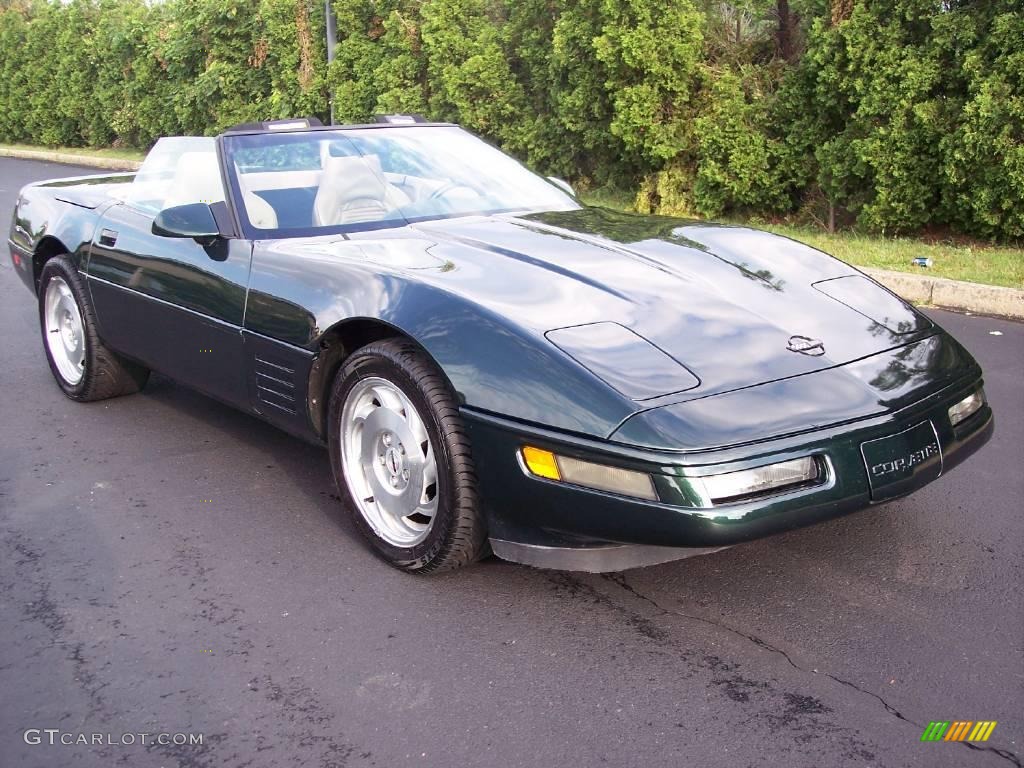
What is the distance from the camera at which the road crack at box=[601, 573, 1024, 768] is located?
2.41 metres

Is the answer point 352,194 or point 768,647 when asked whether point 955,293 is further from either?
point 768,647

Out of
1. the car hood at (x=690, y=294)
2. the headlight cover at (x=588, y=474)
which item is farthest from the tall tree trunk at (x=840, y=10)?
the headlight cover at (x=588, y=474)

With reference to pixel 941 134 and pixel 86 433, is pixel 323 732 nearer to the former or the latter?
pixel 86 433

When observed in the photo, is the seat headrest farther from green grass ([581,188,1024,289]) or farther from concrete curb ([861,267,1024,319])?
concrete curb ([861,267,1024,319])

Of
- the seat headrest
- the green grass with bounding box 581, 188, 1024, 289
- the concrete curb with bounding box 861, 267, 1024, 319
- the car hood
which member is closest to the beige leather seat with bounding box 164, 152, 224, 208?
the seat headrest

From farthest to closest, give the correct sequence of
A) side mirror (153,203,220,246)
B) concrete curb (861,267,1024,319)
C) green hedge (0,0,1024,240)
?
1. green hedge (0,0,1024,240)
2. concrete curb (861,267,1024,319)
3. side mirror (153,203,220,246)

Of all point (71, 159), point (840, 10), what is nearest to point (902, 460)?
point (840, 10)

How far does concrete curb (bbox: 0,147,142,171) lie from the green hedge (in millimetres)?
3996

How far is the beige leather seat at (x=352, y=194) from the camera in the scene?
411 centimetres

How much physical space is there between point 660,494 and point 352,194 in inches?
82.2

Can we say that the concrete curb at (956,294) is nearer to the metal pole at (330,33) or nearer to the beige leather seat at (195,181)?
the beige leather seat at (195,181)

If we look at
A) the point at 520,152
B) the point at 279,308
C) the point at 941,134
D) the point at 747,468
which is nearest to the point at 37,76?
the point at 520,152

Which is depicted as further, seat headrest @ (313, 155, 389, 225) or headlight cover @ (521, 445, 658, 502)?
seat headrest @ (313, 155, 389, 225)

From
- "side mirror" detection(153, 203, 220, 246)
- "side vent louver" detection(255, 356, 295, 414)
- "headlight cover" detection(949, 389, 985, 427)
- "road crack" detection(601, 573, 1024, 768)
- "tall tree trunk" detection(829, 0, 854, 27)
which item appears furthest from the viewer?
"tall tree trunk" detection(829, 0, 854, 27)
